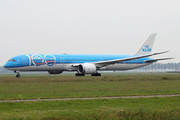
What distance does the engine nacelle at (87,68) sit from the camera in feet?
160

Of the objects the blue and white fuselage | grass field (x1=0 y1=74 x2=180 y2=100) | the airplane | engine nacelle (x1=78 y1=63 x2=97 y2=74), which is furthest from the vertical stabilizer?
grass field (x1=0 y1=74 x2=180 y2=100)

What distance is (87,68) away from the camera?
48.9m

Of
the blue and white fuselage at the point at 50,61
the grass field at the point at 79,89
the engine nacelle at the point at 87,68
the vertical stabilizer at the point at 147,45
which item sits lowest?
the grass field at the point at 79,89

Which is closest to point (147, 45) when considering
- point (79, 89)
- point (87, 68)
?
point (87, 68)

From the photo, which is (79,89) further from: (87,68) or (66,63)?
(66,63)

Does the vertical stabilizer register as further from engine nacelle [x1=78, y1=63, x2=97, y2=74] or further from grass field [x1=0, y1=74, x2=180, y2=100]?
grass field [x1=0, y1=74, x2=180, y2=100]

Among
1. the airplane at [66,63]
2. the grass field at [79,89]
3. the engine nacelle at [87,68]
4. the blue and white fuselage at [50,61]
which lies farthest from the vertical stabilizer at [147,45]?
the grass field at [79,89]

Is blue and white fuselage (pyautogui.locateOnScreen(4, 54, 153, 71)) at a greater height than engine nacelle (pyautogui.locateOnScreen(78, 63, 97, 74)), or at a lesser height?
greater

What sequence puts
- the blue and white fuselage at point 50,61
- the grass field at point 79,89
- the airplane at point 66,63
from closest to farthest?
1. the grass field at point 79,89
2. the blue and white fuselage at point 50,61
3. the airplane at point 66,63

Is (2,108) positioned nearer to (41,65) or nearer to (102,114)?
(102,114)

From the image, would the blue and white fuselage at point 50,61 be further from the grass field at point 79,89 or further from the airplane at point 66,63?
the grass field at point 79,89

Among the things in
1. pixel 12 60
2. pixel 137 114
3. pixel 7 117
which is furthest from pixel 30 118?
pixel 12 60

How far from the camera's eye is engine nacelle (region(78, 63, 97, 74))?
4878cm

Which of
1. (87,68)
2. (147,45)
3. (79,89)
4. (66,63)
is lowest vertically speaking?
(79,89)
